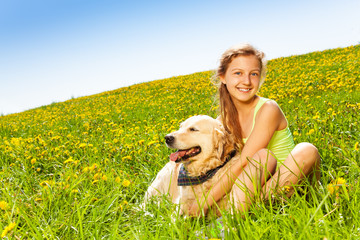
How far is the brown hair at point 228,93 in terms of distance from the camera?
2721 mm

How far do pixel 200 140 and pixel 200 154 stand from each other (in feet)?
0.46

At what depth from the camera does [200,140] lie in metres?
2.57

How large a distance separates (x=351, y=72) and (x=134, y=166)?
23.4ft

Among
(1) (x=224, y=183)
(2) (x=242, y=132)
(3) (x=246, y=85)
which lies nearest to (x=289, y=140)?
(2) (x=242, y=132)

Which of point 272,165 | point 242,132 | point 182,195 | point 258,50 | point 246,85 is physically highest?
point 258,50

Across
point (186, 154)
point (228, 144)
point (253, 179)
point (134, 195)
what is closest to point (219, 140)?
point (228, 144)

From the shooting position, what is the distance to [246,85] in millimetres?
2682

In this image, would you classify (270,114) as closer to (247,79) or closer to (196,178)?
(247,79)

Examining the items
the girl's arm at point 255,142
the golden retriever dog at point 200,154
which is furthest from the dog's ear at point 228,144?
the girl's arm at point 255,142

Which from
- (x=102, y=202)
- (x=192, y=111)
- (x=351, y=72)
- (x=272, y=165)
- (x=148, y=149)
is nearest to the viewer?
(x=272, y=165)

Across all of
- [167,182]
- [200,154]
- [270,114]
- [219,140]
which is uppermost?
[270,114]

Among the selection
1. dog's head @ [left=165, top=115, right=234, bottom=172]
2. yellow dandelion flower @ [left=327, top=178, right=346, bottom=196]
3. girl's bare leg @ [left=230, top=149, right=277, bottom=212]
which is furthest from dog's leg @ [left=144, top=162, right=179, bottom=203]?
yellow dandelion flower @ [left=327, top=178, right=346, bottom=196]

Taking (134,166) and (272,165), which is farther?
(134,166)

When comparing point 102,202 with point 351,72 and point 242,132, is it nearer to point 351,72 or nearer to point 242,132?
point 242,132
